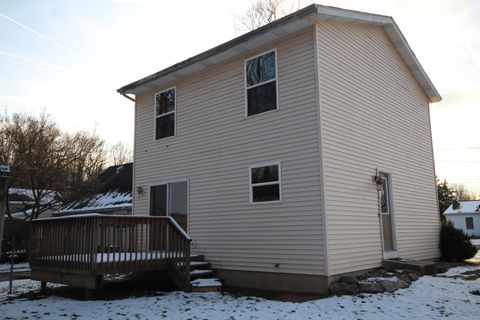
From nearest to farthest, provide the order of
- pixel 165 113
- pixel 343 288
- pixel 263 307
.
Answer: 1. pixel 263 307
2. pixel 343 288
3. pixel 165 113

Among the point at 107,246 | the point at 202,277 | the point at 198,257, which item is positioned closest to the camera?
the point at 107,246

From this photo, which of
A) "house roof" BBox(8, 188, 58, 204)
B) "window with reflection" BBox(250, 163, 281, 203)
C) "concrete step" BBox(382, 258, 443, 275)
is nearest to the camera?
"window with reflection" BBox(250, 163, 281, 203)

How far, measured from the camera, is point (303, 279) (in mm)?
8594

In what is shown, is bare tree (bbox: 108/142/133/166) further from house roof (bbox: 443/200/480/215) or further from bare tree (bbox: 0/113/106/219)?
house roof (bbox: 443/200/480/215)

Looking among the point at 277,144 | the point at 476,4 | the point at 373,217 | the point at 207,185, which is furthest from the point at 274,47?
the point at 476,4

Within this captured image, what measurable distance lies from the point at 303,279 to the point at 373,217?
2.73 meters

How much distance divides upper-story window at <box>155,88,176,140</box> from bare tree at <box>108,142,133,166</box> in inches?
1263

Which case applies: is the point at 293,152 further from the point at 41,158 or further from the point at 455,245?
the point at 41,158

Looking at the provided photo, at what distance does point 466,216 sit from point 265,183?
3915 centimetres

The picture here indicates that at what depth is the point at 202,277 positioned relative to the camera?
10.0 metres

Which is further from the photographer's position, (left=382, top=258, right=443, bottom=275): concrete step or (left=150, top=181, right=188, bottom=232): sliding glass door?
(left=150, top=181, right=188, bottom=232): sliding glass door

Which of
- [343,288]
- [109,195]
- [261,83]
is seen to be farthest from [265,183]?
[109,195]

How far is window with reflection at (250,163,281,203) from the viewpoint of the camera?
9.44 meters

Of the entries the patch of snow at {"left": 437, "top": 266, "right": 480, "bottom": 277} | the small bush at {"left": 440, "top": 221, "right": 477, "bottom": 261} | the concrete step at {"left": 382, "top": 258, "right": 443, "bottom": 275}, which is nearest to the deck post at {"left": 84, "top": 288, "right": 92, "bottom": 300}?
the concrete step at {"left": 382, "top": 258, "right": 443, "bottom": 275}
